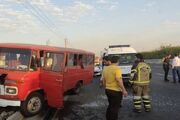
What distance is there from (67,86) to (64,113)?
114 inches

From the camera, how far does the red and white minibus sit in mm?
11828

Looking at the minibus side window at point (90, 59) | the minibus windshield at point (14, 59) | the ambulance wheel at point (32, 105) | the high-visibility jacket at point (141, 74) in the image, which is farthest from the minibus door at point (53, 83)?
the minibus side window at point (90, 59)

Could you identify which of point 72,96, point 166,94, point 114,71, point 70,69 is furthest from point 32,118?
point 166,94

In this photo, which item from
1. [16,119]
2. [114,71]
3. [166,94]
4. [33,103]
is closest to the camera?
[114,71]

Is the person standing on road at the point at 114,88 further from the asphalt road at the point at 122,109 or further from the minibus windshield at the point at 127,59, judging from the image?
the minibus windshield at the point at 127,59

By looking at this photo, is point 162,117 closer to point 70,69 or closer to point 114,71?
point 114,71

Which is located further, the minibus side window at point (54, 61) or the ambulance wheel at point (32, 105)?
the minibus side window at point (54, 61)

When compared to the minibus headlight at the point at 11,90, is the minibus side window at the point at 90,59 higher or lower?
higher

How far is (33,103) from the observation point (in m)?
12.4

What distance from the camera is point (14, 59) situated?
12711 mm

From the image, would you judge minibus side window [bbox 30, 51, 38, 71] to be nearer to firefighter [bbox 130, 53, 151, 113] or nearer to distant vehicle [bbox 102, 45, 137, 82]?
firefighter [bbox 130, 53, 151, 113]

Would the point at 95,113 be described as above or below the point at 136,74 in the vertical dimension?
below

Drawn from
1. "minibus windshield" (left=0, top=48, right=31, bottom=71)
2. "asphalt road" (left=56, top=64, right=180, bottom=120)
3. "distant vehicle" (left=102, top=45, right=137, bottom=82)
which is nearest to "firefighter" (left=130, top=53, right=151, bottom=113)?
"asphalt road" (left=56, top=64, right=180, bottom=120)

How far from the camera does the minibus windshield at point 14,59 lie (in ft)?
41.1
